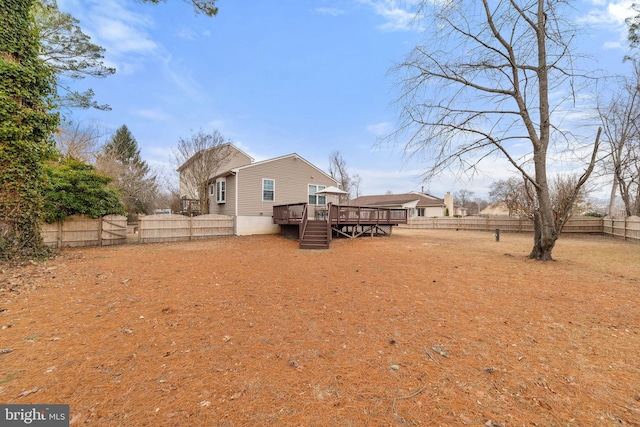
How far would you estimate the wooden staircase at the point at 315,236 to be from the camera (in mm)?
11422

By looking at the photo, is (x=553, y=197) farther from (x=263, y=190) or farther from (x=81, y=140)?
(x=81, y=140)

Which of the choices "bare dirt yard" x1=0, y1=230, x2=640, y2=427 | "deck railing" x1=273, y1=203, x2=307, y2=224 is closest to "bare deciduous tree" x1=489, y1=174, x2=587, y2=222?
"bare dirt yard" x1=0, y1=230, x2=640, y2=427

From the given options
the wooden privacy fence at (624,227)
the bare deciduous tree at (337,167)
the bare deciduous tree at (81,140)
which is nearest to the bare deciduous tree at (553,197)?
the wooden privacy fence at (624,227)

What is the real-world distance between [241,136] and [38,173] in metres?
15.8

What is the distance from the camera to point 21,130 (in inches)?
282

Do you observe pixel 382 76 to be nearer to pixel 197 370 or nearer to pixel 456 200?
pixel 197 370

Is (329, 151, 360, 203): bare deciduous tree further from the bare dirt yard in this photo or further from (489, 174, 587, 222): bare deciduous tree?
the bare dirt yard

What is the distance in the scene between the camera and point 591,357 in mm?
2924

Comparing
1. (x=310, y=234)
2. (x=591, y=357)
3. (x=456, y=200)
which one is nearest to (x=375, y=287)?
(x=591, y=357)

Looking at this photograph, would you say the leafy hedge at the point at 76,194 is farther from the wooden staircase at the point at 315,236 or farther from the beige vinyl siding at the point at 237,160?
the beige vinyl siding at the point at 237,160

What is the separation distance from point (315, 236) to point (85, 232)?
10300 mm

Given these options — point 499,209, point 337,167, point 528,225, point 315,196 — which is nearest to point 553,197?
point 528,225

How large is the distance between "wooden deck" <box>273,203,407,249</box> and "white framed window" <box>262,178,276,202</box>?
1019 millimetres

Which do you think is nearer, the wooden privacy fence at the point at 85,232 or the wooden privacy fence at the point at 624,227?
the wooden privacy fence at the point at 85,232
